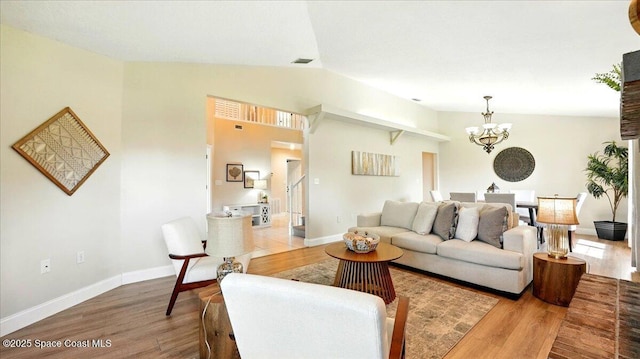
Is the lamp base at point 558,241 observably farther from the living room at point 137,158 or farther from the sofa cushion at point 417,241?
the living room at point 137,158

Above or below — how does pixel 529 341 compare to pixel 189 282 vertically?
below

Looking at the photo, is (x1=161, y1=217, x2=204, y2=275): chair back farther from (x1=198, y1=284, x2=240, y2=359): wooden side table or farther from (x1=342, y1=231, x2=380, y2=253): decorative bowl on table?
(x1=342, y1=231, x2=380, y2=253): decorative bowl on table

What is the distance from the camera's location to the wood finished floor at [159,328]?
1.96 m

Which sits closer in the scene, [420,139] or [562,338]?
[562,338]

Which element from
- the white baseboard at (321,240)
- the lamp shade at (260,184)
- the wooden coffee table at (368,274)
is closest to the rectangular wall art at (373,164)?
the white baseboard at (321,240)

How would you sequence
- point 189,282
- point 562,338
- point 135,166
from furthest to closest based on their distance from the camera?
1. point 135,166
2. point 189,282
3. point 562,338

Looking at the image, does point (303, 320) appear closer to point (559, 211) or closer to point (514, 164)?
point (559, 211)

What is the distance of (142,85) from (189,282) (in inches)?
97.6

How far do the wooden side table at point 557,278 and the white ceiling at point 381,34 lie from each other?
2233mm

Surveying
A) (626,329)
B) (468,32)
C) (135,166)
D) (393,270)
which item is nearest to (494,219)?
(393,270)

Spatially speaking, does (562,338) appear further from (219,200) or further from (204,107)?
(219,200)

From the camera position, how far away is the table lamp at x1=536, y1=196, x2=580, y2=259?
262cm

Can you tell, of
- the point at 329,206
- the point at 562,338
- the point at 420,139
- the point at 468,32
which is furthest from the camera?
the point at 420,139

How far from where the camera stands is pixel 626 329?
36.9 inches
